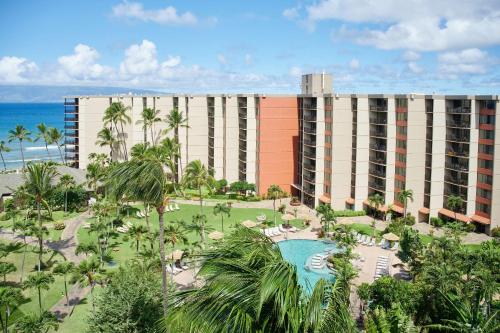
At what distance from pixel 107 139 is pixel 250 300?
73360mm

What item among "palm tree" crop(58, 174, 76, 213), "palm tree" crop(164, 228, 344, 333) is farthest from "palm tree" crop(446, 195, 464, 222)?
"palm tree" crop(58, 174, 76, 213)

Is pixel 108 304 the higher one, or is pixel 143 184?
pixel 143 184

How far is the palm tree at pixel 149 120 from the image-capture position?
7794cm

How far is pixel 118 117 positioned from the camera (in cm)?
7950

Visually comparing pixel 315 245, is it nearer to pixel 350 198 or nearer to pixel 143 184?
pixel 350 198

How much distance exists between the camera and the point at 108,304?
2355cm

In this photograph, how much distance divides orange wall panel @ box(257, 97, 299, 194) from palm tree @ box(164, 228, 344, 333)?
62.6m

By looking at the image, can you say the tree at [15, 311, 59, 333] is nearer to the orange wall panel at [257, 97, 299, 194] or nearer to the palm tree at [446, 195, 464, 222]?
the palm tree at [446, 195, 464, 222]

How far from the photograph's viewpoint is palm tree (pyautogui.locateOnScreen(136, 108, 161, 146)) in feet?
256

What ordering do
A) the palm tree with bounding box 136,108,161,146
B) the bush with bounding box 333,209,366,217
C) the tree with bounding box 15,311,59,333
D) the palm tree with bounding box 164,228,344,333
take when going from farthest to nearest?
the palm tree with bounding box 136,108,161,146, the bush with bounding box 333,209,366,217, the tree with bounding box 15,311,59,333, the palm tree with bounding box 164,228,344,333

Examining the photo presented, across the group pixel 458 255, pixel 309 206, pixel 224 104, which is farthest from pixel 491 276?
pixel 224 104

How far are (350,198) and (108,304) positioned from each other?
4772cm

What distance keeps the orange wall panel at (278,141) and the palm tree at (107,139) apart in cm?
2507

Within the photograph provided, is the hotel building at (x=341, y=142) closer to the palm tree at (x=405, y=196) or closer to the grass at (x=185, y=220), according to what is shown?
the palm tree at (x=405, y=196)
